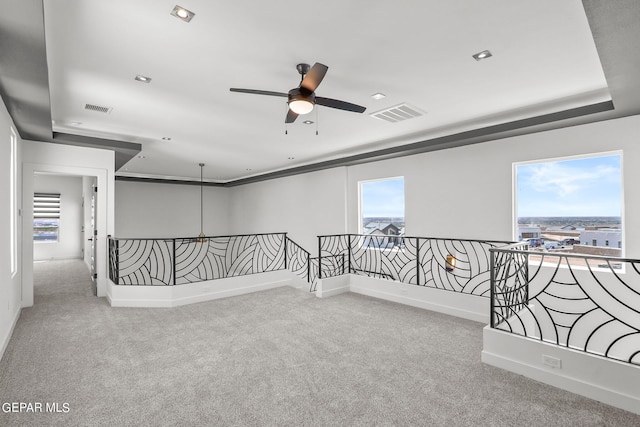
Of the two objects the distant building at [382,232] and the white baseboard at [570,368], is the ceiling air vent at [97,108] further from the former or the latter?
the white baseboard at [570,368]

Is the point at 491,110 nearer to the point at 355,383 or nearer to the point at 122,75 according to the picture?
the point at 355,383

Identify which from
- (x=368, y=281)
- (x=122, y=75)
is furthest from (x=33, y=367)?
(x=368, y=281)

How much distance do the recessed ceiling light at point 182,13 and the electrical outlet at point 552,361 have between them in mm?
3939

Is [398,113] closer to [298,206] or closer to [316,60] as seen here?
[316,60]

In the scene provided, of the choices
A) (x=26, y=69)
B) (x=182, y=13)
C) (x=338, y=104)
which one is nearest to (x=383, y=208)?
(x=338, y=104)

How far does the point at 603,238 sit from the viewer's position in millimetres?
4258

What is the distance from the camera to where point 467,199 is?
5.44m

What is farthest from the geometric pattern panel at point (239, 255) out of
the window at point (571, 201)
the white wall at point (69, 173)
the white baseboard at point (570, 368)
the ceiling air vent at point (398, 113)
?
the white baseboard at point (570, 368)

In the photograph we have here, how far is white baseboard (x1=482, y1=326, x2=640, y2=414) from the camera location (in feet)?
7.79

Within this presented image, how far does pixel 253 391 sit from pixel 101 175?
205 inches

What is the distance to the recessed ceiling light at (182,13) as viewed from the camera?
7.39 feet

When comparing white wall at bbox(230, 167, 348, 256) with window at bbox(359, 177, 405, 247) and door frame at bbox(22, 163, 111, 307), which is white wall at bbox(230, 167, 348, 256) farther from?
door frame at bbox(22, 163, 111, 307)

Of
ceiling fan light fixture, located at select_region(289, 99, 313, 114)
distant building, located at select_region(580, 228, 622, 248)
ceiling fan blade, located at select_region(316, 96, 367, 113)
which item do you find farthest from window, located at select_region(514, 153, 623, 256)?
ceiling fan light fixture, located at select_region(289, 99, 313, 114)

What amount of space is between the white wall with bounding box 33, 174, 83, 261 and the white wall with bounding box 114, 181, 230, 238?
166 cm
